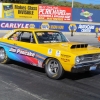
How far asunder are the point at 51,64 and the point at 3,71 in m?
1.71

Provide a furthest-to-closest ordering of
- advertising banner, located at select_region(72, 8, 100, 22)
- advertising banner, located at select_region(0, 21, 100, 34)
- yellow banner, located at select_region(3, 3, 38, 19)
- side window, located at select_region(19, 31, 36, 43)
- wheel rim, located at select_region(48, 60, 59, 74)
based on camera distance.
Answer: advertising banner, located at select_region(72, 8, 100, 22) → yellow banner, located at select_region(3, 3, 38, 19) → advertising banner, located at select_region(0, 21, 100, 34) → side window, located at select_region(19, 31, 36, 43) → wheel rim, located at select_region(48, 60, 59, 74)

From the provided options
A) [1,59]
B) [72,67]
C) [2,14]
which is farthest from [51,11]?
[72,67]

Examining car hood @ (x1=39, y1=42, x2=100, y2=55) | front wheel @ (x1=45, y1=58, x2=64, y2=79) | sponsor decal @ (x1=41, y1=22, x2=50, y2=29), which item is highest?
sponsor decal @ (x1=41, y1=22, x2=50, y2=29)

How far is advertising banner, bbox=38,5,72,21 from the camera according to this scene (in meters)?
36.1

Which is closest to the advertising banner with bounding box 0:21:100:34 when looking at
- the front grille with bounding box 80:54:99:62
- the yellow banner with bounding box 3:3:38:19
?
the yellow banner with bounding box 3:3:38:19

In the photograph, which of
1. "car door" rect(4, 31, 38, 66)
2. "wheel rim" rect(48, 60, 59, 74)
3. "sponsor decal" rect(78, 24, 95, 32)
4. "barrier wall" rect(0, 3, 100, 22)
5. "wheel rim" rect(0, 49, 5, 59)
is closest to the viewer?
"wheel rim" rect(48, 60, 59, 74)

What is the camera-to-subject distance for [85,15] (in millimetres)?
39719

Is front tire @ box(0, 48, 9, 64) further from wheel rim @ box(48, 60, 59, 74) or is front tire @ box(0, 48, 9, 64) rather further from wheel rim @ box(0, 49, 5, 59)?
wheel rim @ box(48, 60, 59, 74)

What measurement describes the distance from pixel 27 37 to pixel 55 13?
29.0 meters

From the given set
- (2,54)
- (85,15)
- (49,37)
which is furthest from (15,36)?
(85,15)

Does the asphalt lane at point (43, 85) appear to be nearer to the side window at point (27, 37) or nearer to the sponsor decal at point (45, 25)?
the side window at point (27, 37)

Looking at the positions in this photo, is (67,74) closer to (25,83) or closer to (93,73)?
(93,73)

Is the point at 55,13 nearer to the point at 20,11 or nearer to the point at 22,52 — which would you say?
the point at 20,11

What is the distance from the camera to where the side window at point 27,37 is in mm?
8387
